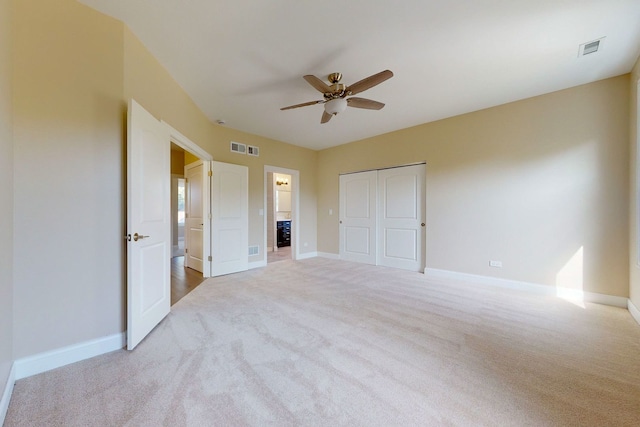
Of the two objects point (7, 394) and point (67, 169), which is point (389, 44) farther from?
point (7, 394)

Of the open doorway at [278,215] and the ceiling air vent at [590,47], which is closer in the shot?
the ceiling air vent at [590,47]

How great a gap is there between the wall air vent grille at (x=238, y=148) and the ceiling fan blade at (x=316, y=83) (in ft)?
8.66

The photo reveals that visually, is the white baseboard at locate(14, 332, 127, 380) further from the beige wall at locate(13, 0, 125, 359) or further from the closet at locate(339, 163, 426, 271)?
the closet at locate(339, 163, 426, 271)

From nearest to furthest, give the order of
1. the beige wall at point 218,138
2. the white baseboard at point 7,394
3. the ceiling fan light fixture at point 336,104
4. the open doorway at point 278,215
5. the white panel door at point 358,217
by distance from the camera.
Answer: the white baseboard at point 7,394
the beige wall at point 218,138
the ceiling fan light fixture at point 336,104
the white panel door at point 358,217
the open doorway at point 278,215

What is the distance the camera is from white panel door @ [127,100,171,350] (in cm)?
194

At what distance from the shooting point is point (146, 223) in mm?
2156

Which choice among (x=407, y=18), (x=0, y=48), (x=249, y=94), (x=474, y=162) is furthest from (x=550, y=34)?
(x=0, y=48)

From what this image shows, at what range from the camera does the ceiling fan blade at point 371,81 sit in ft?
7.50

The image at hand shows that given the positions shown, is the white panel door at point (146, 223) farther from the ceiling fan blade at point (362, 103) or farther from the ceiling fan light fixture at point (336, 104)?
the ceiling fan blade at point (362, 103)

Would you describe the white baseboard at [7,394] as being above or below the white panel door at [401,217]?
below

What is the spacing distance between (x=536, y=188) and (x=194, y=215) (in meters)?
5.82

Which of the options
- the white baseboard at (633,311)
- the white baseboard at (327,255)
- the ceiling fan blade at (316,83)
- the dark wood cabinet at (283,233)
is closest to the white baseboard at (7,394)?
the ceiling fan blade at (316,83)

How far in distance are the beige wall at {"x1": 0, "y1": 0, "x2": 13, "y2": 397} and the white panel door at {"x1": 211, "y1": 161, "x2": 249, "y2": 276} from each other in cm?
265

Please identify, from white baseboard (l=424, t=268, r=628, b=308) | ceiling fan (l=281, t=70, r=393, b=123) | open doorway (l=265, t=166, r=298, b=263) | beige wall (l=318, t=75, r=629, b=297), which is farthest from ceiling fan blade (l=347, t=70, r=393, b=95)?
open doorway (l=265, t=166, r=298, b=263)
